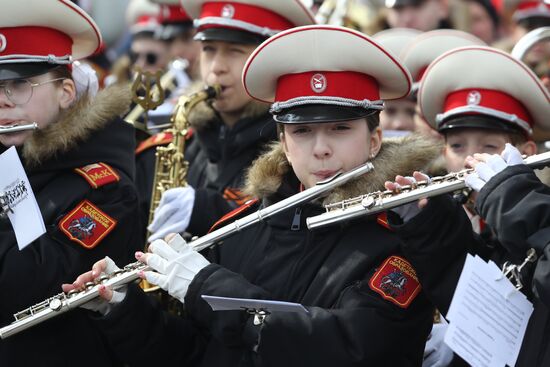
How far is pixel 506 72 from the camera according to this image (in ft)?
21.4

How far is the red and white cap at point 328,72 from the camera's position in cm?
577

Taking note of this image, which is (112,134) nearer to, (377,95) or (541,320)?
(377,95)

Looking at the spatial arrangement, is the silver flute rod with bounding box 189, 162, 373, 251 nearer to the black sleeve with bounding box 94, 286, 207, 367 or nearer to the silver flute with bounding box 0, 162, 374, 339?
the silver flute with bounding box 0, 162, 374, 339

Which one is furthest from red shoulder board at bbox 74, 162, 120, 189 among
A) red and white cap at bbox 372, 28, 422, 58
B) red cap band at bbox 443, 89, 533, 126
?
red and white cap at bbox 372, 28, 422, 58

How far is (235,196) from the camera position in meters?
7.48

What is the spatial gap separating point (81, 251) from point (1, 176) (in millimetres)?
546

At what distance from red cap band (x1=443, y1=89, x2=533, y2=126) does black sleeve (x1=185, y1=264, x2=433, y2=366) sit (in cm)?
143

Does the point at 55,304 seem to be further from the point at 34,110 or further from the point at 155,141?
the point at 155,141

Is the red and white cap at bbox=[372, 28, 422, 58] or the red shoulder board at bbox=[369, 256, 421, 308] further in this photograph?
the red and white cap at bbox=[372, 28, 422, 58]

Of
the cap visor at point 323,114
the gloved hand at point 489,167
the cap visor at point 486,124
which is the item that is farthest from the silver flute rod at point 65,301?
the cap visor at point 486,124

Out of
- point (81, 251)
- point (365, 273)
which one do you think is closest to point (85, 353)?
point (81, 251)

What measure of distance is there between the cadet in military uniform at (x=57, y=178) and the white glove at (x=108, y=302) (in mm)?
193

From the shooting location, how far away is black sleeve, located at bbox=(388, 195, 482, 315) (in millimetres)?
5410

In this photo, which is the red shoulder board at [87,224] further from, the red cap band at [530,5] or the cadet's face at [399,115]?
the red cap band at [530,5]
